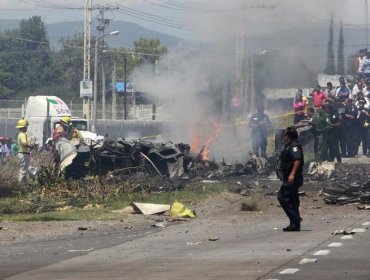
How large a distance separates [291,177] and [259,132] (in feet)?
59.7

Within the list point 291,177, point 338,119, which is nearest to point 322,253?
point 291,177

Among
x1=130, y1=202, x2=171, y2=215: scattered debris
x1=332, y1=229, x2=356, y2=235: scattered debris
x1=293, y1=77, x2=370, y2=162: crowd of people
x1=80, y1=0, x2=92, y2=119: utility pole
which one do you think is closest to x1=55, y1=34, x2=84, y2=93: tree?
x1=80, y1=0, x2=92, y2=119: utility pole

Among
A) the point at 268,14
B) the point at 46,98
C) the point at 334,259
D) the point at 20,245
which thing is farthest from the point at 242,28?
the point at 334,259

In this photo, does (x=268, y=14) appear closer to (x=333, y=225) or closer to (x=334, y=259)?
(x=333, y=225)

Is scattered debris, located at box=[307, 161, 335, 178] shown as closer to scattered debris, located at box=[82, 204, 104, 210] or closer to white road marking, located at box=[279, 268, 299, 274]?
scattered debris, located at box=[82, 204, 104, 210]

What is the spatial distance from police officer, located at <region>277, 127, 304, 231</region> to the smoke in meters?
18.0

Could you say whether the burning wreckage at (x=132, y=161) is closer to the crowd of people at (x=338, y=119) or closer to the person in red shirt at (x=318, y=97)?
the crowd of people at (x=338, y=119)

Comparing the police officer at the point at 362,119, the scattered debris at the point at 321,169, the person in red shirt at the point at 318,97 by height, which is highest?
the person in red shirt at the point at 318,97

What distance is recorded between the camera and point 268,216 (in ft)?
71.8

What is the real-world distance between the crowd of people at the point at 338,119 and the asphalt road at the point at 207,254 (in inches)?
533

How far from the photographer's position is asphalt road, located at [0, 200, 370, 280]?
13.2 meters

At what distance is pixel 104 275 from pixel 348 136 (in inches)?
921

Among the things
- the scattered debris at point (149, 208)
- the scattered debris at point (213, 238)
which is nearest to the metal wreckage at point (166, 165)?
the scattered debris at point (149, 208)

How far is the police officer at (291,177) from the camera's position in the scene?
18578mm
